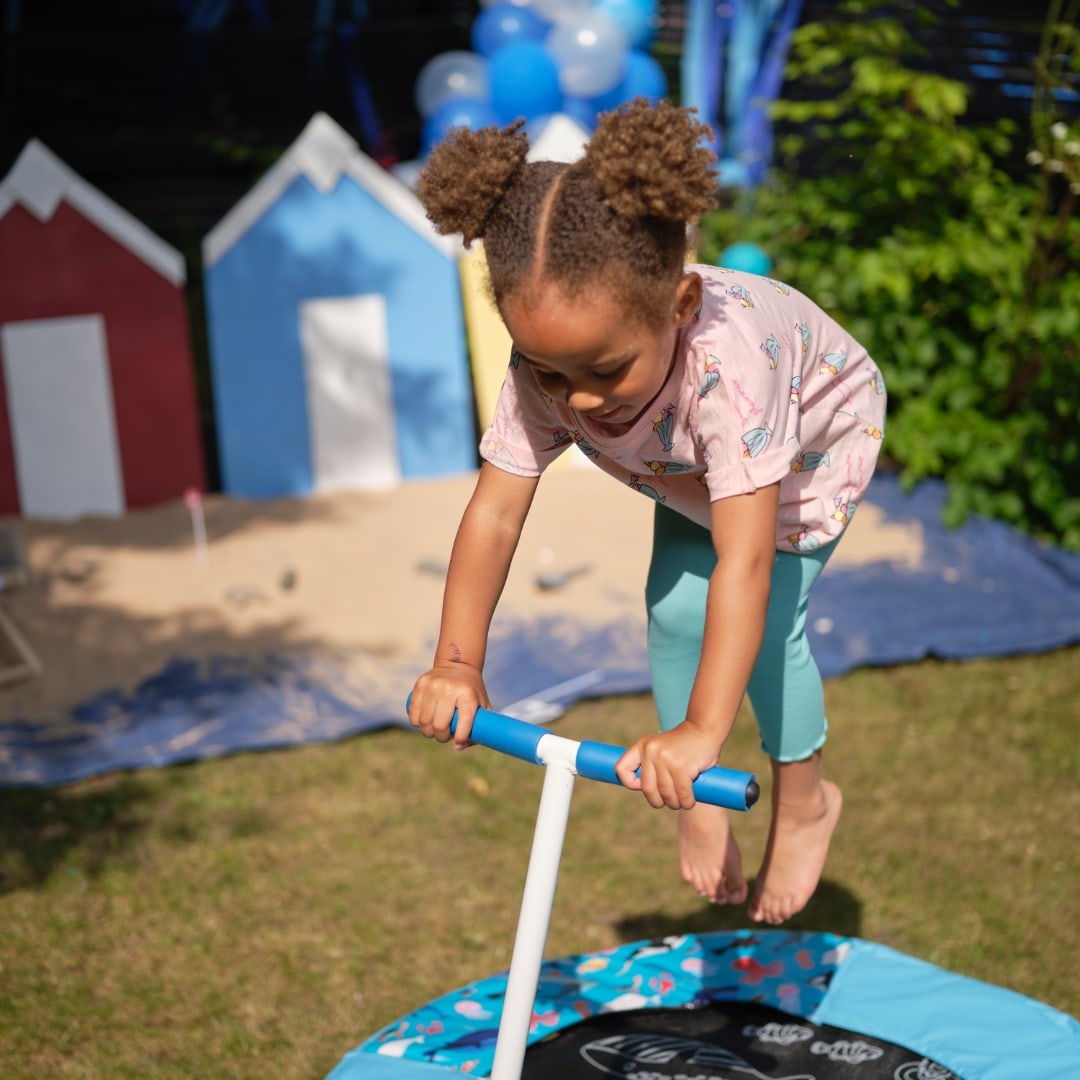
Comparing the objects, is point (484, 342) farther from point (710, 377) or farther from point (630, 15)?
point (710, 377)

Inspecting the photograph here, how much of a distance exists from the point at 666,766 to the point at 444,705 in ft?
1.28

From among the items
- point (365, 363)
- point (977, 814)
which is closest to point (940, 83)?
point (365, 363)

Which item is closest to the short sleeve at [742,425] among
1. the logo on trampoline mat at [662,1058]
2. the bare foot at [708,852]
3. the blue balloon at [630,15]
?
the bare foot at [708,852]

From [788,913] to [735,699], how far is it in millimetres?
855

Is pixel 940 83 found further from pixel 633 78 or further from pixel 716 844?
pixel 716 844

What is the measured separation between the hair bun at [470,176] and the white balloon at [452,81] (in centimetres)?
633

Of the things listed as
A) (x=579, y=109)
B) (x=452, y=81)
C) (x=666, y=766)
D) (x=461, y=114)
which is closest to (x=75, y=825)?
(x=666, y=766)

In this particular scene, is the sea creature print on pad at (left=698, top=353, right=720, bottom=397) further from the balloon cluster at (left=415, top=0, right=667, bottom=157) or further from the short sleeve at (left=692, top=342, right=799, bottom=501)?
the balloon cluster at (left=415, top=0, right=667, bottom=157)

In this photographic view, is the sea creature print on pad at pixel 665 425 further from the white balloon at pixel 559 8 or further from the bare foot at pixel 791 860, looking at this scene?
the white balloon at pixel 559 8

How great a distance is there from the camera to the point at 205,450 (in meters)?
7.29

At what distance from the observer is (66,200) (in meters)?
6.26

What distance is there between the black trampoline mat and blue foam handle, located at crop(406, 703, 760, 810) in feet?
3.18

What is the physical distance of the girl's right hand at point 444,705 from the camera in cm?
197

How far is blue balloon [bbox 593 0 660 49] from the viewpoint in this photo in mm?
7891
